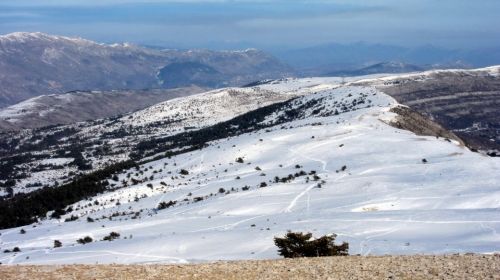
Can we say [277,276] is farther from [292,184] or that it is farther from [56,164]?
[56,164]

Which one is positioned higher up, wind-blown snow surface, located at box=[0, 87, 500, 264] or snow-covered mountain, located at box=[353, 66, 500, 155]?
snow-covered mountain, located at box=[353, 66, 500, 155]

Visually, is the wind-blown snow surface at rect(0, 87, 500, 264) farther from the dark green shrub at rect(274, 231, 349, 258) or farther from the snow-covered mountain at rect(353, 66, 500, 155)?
the snow-covered mountain at rect(353, 66, 500, 155)

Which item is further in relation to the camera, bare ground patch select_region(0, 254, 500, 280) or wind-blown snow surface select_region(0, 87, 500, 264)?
wind-blown snow surface select_region(0, 87, 500, 264)

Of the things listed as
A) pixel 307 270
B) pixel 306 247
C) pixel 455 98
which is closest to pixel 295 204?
pixel 306 247

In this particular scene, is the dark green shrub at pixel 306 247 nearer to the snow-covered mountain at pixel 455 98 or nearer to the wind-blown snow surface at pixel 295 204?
the wind-blown snow surface at pixel 295 204

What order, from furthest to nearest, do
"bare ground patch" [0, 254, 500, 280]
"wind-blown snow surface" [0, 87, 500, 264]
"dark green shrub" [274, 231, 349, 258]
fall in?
"wind-blown snow surface" [0, 87, 500, 264] < "dark green shrub" [274, 231, 349, 258] < "bare ground patch" [0, 254, 500, 280]

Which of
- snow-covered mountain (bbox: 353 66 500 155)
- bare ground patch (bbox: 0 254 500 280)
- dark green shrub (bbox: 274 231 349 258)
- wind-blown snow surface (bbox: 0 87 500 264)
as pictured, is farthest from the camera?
snow-covered mountain (bbox: 353 66 500 155)

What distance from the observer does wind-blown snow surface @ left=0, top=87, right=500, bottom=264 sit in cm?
2150

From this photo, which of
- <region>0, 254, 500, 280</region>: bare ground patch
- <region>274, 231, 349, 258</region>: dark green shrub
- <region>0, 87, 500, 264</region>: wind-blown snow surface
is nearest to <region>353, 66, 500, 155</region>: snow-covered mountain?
<region>0, 87, 500, 264</region>: wind-blown snow surface

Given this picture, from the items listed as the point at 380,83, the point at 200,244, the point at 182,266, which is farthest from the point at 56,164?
the point at 380,83

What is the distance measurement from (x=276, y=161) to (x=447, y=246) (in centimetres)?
2479

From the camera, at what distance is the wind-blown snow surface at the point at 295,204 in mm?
21500

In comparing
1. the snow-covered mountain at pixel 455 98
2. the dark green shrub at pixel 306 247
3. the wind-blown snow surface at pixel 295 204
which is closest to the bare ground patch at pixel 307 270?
the dark green shrub at pixel 306 247

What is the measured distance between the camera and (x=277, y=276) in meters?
14.9
